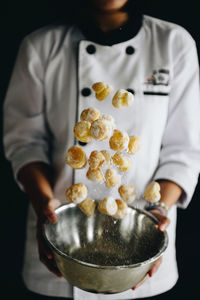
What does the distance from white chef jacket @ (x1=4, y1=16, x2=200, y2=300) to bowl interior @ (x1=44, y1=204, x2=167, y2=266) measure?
0.11 m

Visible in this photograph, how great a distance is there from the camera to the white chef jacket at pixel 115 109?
3.14 feet

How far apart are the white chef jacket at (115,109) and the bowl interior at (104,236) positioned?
0.11m

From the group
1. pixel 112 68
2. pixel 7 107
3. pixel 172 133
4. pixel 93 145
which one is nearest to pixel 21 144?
pixel 7 107

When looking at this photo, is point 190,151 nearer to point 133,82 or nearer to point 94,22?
point 133,82

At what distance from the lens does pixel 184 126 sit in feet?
3.24

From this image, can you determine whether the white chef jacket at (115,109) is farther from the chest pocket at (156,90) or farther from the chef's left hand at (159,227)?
the chef's left hand at (159,227)

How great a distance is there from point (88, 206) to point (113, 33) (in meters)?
0.49

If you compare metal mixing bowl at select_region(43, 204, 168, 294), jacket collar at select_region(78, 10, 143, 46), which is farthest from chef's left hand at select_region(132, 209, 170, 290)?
jacket collar at select_region(78, 10, 143, 46)

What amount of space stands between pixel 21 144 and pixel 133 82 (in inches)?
15.7

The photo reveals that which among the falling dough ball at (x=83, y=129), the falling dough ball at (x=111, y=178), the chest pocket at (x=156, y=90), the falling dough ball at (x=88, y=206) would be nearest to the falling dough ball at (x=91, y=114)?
the falling dough ball at (x=83, y=129)

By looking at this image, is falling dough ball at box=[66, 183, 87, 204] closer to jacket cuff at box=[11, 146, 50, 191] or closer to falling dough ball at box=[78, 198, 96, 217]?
falling dough ball at box=[78, 198, 96, 217]

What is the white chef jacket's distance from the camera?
3.14 ft

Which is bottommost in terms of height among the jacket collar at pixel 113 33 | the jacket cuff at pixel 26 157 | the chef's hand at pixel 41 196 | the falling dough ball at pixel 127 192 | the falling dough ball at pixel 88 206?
the chef's hand at pixel 41 196

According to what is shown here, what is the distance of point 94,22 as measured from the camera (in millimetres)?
981
